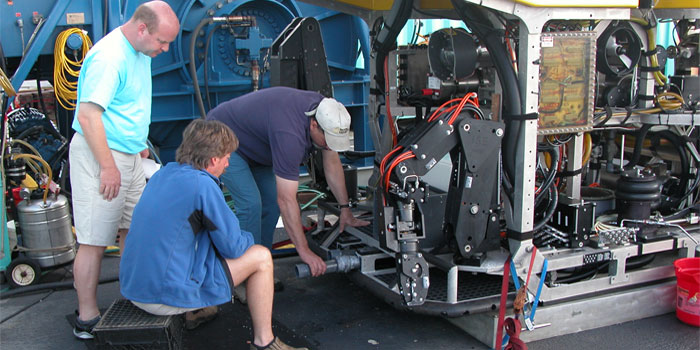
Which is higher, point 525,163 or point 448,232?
point 525,163

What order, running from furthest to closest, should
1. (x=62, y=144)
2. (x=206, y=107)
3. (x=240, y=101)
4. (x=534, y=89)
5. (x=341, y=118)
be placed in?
(x=206, y=107)
(x=62, y=144)
(x=240, y=101)
(x=341, y=118)
(x=534, y=89)

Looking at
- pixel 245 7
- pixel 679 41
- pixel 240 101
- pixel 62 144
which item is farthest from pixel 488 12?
pixel 62 144

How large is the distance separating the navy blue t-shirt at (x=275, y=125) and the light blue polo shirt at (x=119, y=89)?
0.61m

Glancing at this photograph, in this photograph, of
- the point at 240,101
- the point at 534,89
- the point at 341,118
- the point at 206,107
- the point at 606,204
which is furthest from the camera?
the point at 206,107

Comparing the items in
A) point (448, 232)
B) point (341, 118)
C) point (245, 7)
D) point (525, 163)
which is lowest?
point (448, 232)

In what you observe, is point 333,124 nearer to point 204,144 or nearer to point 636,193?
point 204,144

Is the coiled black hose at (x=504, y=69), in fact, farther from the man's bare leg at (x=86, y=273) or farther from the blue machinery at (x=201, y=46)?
the blue machinery at (x=201, y=46)

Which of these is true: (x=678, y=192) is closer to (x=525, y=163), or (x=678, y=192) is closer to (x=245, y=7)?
(x=525, y=163)

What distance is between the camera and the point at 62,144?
20.7ft

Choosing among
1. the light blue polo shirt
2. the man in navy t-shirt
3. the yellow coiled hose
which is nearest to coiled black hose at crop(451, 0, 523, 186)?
the man in navy t-shirt

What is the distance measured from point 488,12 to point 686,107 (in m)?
1.72

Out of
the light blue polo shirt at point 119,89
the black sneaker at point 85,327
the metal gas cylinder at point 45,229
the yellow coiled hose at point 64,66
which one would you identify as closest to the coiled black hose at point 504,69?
the light blue polo shirt at point 119,89

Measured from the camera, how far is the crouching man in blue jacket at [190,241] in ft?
10.2

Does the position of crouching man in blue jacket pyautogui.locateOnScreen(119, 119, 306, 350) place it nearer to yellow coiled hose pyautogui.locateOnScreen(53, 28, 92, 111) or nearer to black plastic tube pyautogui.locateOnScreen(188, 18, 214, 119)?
yellow coiled hose pyautogui.locateOnScreen(53, 28, 92, 111)
